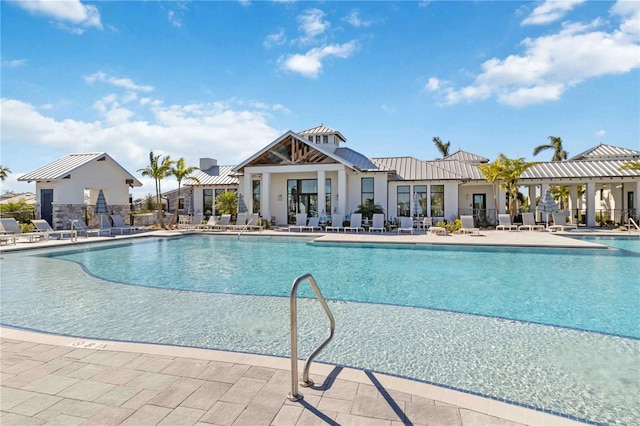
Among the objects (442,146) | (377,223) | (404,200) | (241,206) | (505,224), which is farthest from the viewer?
(442,146)

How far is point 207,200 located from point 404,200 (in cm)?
1456

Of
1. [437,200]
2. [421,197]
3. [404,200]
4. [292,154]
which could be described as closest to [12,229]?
[292,154]

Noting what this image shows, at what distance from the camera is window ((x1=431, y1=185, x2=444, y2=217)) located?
76.5 ft

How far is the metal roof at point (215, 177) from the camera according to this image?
1057 inches

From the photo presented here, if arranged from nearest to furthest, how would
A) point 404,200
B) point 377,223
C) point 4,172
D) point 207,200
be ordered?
point 377,223, point 404,200, point 207,200, point 4,172

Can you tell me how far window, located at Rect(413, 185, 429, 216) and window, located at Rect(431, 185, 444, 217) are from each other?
18.8 inches

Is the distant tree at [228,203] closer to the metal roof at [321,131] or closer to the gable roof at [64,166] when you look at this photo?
the metal roof at [321,131]

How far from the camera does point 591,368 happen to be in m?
4.26

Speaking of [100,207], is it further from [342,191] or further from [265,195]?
[342,191]

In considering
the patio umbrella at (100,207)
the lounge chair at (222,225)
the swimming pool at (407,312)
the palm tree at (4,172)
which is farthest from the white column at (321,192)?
the palm tree at (4,172)

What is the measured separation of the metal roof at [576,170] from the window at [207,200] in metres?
21.5

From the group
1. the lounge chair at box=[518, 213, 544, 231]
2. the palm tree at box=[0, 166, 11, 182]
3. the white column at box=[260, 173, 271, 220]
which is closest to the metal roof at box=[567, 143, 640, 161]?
the lounge chair at box=[518, 213, 544, 231]

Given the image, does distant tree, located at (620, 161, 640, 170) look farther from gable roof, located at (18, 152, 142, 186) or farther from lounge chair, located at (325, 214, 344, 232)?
gable roof, located at (18, 152, 142, 186)

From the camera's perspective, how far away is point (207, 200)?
91.1 ft
